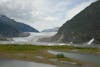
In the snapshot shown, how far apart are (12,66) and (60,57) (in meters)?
21.2

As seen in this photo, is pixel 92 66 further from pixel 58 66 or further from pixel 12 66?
pixel 12 66

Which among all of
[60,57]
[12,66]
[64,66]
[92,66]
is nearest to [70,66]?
[64,66]

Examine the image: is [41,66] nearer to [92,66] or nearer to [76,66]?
[76,66]

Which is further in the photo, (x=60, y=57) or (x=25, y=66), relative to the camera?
(x=60, y=57)

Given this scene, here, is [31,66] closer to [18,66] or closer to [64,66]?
[18,66]

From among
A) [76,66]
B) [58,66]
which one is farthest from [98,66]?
[58,66]

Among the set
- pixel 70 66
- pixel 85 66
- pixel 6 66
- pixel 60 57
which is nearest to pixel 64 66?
pixel 70 66

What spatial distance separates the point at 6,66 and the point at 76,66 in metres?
13.2

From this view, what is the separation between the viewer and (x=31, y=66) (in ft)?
157

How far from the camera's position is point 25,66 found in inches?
1866

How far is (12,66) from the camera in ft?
154

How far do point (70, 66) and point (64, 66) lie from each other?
1.17 meters

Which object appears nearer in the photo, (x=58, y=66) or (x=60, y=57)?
(x=58, y=66)

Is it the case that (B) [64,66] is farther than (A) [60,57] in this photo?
No
